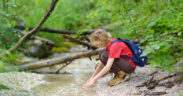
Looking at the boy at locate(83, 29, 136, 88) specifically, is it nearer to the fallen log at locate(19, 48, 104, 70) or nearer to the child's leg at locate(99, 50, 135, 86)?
the child's leg at locate(99, 50, 135, 86)

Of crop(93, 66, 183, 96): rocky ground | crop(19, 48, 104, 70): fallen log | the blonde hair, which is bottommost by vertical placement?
crop(93, 66, 183, 96): rocky ground

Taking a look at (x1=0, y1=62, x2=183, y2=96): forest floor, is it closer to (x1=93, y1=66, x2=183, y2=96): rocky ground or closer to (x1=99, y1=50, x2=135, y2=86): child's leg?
(x1=93, y1=66, x2=183, y2=96): rocky ground

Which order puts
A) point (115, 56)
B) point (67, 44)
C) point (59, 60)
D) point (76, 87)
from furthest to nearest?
point (67, 44) < point (59, 60) < point (76, 87) < point (115, 56)

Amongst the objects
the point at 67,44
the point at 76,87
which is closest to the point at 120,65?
the point at 76,87

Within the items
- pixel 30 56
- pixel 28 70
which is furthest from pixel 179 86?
pixel 30 56

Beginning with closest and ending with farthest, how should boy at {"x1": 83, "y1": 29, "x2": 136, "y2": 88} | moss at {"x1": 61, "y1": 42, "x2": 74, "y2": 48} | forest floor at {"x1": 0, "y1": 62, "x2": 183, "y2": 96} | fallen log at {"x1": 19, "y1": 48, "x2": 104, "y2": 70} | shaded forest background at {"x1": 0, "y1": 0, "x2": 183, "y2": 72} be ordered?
shaded forest background at {"x1": 0, "y1": 0, "x2": 183, "y2": 72}, forest floor at {"x1": 0, "y1": 62, "x2": 183, "y2": 96}, boy at {"x1": 83, "y1": 29, "x2": 136, "y2": 88}, fallen log at {"x1": 19, "y1": 48, "x2": 104, "y2": 70}, moss at {"x1": 61, "y1": 42, "x2": 74, "y2": 48}

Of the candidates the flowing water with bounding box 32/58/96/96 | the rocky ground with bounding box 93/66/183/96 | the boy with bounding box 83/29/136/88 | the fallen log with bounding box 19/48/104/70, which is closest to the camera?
the rocky ground with bounding box 93/66/183/96

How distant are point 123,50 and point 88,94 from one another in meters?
0.99

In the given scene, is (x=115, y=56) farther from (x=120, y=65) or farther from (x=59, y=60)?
(x=59, y=60)

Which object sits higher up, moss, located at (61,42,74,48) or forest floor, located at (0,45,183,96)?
moss, located at (61,42,74,48)

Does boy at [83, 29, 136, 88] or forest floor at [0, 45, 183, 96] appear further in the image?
boy at [83, 29, 136, 88]

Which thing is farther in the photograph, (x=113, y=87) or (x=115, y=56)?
(x=113, y=87)

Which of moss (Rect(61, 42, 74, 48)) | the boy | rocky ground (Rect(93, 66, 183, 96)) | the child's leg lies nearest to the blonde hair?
the boy

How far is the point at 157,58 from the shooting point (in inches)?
93.1
